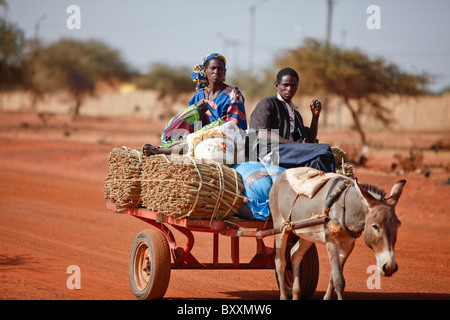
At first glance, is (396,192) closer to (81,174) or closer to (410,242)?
(410,242)

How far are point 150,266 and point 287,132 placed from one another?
2106 millimetres

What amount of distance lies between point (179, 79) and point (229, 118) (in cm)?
5095

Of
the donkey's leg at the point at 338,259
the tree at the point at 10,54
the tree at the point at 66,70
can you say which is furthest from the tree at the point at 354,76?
the tree at the point at 66,70

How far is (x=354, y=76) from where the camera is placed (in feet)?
90.8

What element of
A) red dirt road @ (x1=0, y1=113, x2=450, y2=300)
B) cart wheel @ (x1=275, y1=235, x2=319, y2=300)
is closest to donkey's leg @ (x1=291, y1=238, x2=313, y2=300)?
cart wheel @ (x1=275, y1=235, x2=319, y2=300)

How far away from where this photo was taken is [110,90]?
246 feet

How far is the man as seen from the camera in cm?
626

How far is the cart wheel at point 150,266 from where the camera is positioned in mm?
6438

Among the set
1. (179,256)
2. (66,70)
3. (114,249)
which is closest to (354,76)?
(114,249)

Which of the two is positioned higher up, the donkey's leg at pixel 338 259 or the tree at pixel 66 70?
the tree at pixel 66 70

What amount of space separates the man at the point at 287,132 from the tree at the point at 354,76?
2041 cm

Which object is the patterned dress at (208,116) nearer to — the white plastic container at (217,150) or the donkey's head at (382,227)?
the white plastic container at (217,150)

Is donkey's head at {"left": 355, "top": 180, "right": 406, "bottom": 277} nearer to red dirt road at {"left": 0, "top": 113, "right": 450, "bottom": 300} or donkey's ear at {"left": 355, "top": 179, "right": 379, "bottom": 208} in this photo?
donkey's ear at {"left": 355, "top": 179, "right": 379, "bottom": 208}
